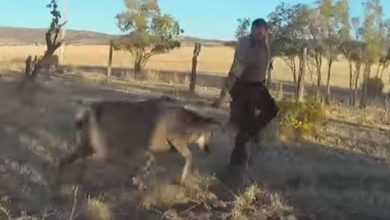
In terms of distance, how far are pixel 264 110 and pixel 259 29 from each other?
104 cm

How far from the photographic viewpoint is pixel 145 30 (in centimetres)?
3941

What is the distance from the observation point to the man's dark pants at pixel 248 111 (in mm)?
9539

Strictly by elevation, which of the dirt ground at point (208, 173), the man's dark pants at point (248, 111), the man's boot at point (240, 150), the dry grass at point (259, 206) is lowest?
the dirt ground at point (208, 173)

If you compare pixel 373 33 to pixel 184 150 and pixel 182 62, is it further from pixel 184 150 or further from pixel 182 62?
pixel 182 62

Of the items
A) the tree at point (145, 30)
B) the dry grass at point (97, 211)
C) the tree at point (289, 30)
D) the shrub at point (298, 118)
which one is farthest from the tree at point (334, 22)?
the dry grass at point (97, 211)

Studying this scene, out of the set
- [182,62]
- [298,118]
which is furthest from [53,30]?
[182,62]

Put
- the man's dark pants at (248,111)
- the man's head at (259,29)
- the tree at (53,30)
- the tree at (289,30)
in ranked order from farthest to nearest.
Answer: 1. the tree at (289,30)
2. the tree at (53,30)
3. the man's dark pants at (248,111)
4. the man's head at (259,29)

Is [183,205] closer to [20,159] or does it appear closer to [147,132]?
[147,132]

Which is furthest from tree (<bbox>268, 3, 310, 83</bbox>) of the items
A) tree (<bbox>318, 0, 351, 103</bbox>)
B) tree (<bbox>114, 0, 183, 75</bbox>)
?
tree (<bbox>114, 0, 183, 75</bbox>)

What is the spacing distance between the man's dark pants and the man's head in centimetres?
59

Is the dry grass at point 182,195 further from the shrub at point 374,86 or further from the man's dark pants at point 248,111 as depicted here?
the shrub at point 374,86

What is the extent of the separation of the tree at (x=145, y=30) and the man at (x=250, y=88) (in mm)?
29368

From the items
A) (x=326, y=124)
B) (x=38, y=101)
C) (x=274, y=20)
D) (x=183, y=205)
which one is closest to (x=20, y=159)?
(x=183, y=205)

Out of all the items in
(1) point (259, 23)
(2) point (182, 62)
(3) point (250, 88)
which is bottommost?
(2) point (182, 62)
